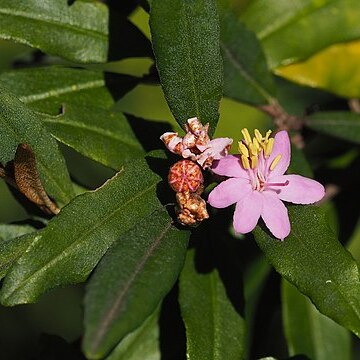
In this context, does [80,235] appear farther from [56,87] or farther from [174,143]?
[56,87]

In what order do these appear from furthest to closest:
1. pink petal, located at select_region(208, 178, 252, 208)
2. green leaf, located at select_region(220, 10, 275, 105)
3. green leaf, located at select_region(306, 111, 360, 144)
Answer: green leaf, located at select_region(306, 111, 360, 144), green leaf, located at select_region(220, 10, 275, 105), pink petal, located at select_region(208, 178, 252, 208)

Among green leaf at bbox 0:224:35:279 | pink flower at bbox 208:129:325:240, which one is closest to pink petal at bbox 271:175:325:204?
pink flower at bbox 208:129:325:240

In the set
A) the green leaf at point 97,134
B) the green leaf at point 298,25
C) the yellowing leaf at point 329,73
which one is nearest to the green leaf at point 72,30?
the green leaf at point 97,134

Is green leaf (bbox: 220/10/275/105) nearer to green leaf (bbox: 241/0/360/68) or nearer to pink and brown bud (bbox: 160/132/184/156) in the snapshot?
green leaf (bbox: 241/0/360/68)

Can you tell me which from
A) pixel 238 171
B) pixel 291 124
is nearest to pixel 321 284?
pixel 238 171

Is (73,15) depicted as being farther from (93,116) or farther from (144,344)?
(144,344)
